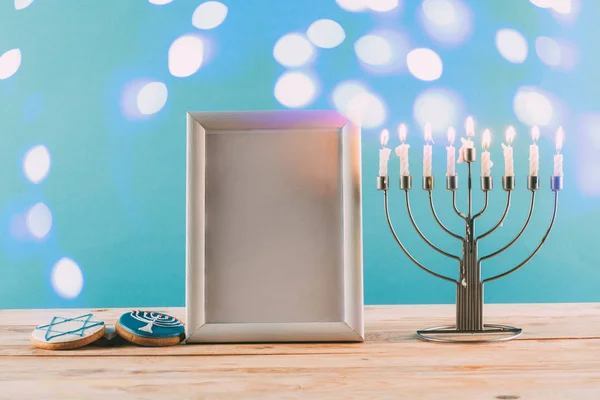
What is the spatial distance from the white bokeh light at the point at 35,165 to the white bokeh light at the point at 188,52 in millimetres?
490

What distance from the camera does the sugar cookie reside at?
85 cm

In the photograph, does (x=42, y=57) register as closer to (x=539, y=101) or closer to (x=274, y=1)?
(x=274, y=1)

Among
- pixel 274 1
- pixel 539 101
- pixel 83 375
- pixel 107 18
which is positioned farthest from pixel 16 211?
pixel 539 101

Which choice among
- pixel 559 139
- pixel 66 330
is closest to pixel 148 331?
pixel 66 330

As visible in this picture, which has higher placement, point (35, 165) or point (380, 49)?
→ point (380, 49)

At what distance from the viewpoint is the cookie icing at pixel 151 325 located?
873mm

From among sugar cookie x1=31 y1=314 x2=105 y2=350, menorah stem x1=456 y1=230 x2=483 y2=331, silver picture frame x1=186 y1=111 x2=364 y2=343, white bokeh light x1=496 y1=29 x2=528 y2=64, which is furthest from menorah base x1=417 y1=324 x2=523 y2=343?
white bokeh light x1=496 y1=29 x2=528 y2=64

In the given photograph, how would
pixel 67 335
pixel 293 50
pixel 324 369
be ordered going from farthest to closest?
1. pixel 293 50
2. pixel 67 335
3. pixel 324 369

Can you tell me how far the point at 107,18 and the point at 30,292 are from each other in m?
0.87

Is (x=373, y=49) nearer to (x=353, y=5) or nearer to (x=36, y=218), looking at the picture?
(x=353, y=5)

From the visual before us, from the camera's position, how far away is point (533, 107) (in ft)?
5.92

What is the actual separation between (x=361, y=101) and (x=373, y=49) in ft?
0.53

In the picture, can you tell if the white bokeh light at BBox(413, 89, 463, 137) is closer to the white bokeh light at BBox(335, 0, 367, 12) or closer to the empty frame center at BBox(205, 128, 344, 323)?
the white bokeh light at BBox(335, 0, 367, 12)

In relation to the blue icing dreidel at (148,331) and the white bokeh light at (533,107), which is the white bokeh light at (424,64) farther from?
the blue icing dreidel at (148,331)
